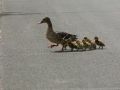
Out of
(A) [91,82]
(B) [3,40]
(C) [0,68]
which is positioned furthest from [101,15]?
(A) [91,82]

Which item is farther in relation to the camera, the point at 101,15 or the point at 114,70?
the point at 101,15

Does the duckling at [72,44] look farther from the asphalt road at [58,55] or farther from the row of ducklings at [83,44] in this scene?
the asphalt road at [58,55]

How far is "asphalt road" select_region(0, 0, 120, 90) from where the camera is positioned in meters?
11.1

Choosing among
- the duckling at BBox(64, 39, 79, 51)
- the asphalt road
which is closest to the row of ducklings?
the duckling at BBox(64, 39, 79, 51)

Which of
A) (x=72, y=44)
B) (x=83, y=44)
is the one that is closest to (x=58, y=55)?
(x=72, y=44)

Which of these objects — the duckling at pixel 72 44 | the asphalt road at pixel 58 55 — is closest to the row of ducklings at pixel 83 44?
the duckling at pixel 72 44

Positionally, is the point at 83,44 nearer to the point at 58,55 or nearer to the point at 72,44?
the point at 72,44

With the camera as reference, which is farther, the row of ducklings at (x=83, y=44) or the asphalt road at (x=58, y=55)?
the row of ducklings at (x=83, y=44)

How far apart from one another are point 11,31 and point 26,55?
5041 mm

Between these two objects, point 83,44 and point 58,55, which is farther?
point 83,44

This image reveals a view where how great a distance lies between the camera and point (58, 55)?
14.3m

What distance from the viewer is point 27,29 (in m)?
20.0

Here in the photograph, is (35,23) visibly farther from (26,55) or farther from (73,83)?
(73,83)

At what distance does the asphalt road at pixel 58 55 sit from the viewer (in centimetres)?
1111
